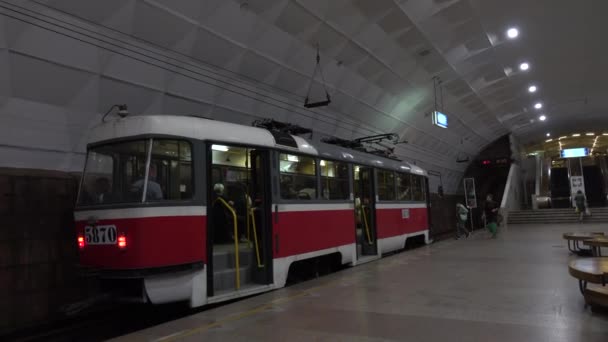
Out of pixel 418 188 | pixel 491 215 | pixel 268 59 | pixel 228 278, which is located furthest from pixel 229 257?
pixel 491 215

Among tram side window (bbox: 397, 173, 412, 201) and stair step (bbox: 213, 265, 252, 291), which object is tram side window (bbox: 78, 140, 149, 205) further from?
tram side window (bbox: 397, 173, 412, 201)

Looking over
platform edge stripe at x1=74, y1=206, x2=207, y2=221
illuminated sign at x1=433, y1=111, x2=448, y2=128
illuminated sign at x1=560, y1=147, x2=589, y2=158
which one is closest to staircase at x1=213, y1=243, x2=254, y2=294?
platform edge stripe at x1=74, y1=206, x2=207, y2=221

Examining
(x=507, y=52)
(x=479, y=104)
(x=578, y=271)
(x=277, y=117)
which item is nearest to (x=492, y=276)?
(x=578, y=271)

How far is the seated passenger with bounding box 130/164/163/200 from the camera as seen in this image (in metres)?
5.27

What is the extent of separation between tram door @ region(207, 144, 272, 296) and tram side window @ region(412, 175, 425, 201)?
7172mm

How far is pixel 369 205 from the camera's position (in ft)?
33.2

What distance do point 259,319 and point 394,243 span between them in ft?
22.5

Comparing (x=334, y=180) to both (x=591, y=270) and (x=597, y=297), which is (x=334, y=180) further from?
(x=597, y=297)

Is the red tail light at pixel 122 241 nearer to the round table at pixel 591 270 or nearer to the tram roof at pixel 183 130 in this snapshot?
the tram roof at pixel 183 130

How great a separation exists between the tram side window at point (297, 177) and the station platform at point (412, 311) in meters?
1.65

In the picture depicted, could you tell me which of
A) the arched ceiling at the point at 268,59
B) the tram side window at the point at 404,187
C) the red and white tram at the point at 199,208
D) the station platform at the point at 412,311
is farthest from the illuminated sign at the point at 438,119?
the red and white tram at the point at 199,208

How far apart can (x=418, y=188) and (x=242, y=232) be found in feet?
26.0

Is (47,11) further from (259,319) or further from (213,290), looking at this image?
(259,319)

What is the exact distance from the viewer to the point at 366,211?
10227 millimetres
